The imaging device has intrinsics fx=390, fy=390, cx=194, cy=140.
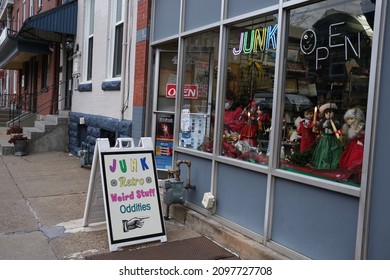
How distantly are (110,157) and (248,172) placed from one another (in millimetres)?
1535

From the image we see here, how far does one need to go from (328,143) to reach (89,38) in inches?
315

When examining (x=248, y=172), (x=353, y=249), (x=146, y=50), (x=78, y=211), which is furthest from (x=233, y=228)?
(x=146, y=50)

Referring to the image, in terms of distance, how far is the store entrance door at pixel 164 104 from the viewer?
6211 millimetres

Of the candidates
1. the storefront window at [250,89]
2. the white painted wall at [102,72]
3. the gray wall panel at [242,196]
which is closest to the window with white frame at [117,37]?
the white painted wall at [102,72]

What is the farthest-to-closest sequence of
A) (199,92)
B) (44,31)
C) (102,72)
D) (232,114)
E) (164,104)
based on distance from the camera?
(44,31) → (102,72) → (164,104) → (199,92) → (232,114)

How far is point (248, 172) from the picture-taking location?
408 centimetres

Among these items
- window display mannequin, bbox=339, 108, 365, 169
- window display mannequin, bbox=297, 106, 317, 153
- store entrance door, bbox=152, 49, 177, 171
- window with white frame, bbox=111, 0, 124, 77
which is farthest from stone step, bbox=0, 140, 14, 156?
window display mannequin, bbox=339, 108, 365, 169

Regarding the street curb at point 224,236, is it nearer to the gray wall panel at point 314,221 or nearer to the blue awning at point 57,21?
the gray wall panel at point 314,221

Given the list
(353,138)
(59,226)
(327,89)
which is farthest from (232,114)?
(59,226)

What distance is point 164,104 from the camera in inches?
252

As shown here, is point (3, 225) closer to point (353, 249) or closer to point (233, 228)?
point (233, 228)

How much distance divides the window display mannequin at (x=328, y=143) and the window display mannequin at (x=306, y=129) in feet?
0.27

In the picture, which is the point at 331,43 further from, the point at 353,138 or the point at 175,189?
the point at 175,189

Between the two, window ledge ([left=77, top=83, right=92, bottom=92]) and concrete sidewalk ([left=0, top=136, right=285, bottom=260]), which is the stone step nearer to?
window ledge ([left=77, top=83, right=92, bottom=92])
